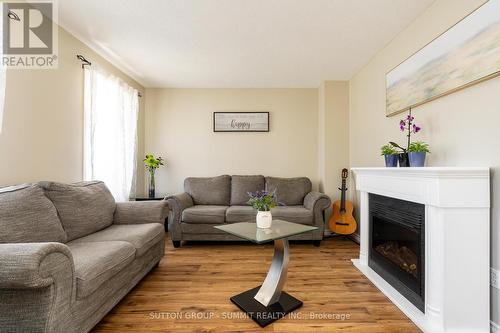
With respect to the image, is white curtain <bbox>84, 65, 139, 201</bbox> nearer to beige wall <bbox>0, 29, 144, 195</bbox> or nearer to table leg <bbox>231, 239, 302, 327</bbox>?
beige wall <bbox>0, 29, 144, 195</bbox>

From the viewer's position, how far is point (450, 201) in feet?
4.70

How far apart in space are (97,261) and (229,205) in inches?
92.6

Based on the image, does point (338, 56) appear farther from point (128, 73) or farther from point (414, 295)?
point (128, 73)

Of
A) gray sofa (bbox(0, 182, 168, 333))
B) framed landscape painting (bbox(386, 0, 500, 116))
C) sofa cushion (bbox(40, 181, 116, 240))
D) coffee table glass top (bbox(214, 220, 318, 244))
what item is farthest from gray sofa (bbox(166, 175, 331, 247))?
framed landscape painting (bbox(386, 0, 500, 116))

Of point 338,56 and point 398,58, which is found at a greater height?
point 338,56

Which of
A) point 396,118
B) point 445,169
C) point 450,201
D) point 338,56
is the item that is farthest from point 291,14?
point 450,201

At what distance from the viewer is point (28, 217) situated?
1553mm

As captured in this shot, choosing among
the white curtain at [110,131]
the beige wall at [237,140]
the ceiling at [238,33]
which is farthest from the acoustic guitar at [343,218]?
the white curtain at [110,131]

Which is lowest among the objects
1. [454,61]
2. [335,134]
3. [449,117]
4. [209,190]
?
[209,190]

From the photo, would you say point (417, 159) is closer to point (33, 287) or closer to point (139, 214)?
point (33, 287)

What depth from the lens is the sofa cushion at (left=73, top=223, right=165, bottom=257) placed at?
188 centimetres

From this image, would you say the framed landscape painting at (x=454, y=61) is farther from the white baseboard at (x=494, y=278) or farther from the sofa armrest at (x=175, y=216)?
the sofa armrest at (x=175, y=216)

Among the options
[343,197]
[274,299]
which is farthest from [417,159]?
[343,197]

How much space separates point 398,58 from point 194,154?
3126 millimetres
